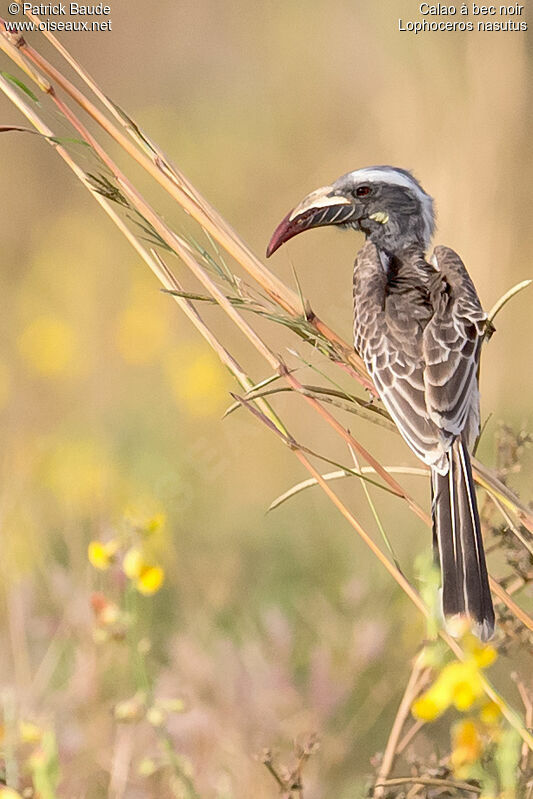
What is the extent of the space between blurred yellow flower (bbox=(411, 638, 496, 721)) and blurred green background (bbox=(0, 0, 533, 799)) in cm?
69

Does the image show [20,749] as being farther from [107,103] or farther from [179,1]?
[179,1]

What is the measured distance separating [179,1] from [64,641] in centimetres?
495

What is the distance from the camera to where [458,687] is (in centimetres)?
132

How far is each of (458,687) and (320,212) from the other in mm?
1753

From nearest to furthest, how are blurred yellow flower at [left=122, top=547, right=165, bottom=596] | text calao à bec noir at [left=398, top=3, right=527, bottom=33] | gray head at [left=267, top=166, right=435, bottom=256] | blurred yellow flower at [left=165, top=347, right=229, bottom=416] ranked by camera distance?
1. blurred yellow flower at [left=122, top=547, right=165, bottom=596]
2. gray head at [left=267, top=166, right=435, bottom=256]
3. text calao à bec noir at [left=398, top=3, right=527, bottom=33]
4. blurred yellow flower at [left=165, top=347, right=229, bottom=416]

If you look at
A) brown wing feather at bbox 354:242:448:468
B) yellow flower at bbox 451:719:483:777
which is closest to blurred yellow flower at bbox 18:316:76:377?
brown wing feather at bbox 354:242:448:468

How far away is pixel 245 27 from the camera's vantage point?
634cm

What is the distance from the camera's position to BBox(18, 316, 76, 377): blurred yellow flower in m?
4.69

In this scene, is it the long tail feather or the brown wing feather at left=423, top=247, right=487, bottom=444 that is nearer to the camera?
the long tail feather

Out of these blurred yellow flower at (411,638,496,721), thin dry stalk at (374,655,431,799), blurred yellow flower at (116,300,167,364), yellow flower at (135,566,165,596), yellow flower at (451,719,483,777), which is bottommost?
thin dry stalk at (374,655,431,799)

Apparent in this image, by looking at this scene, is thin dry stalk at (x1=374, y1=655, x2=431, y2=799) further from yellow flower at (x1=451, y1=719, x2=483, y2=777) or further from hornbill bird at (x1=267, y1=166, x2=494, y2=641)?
yellow flower at (x1=451, y1=719, x2=483, y2=777)

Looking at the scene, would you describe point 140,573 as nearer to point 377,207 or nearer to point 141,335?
point 377,207

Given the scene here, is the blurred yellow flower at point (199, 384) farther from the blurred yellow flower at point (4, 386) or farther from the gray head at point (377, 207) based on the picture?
the gray head at point (377, 207)

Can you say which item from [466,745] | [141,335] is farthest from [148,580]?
[141,335]
